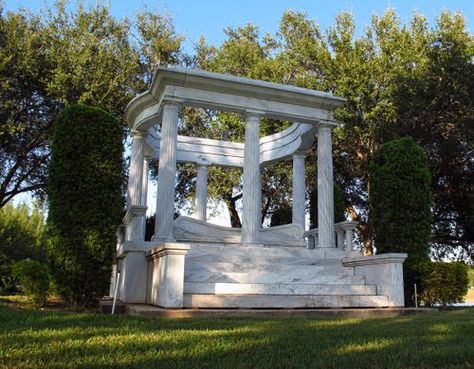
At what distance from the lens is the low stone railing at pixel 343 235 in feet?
46.7

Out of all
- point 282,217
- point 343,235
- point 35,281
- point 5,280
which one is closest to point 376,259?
point 343,235

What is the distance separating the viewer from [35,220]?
39.8 meters

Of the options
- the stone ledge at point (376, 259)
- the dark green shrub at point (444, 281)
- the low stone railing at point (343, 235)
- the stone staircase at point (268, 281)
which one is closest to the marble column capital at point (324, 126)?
the low stone railing at point (343, 235)

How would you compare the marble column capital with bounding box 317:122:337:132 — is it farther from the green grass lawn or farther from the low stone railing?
the green grass lawn

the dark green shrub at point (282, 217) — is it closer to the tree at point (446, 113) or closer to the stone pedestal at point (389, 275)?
the tree at point (446, 113)

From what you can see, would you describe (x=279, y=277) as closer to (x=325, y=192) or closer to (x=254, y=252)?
(x=254, y=252)

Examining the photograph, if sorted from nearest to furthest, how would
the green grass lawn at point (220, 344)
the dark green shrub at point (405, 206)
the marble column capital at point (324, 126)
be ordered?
1. the green grass lawn at point (220, 344)
2. the dark green shrub at point (405, 206)
3. the marble column capital at point (324, 126)

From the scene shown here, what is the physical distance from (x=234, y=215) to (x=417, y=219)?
46.0 feet

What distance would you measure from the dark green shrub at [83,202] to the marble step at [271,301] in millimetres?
2379

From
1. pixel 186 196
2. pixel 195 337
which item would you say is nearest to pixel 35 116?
pixel 186 196

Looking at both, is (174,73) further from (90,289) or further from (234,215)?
(234,215)

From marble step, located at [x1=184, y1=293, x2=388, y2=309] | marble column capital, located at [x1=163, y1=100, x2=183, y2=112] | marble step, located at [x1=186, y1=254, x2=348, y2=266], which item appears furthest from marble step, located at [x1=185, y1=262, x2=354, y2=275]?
marble column capital, located at [x1=163, y1=100, x2=183, y2=112]

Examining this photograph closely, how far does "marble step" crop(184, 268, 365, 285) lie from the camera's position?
31.8 ft

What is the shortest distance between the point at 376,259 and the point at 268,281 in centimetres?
258
